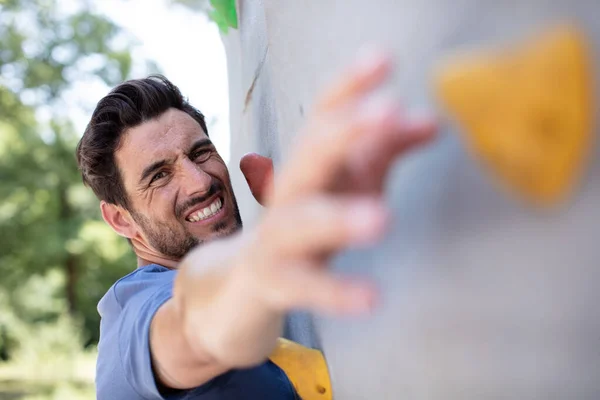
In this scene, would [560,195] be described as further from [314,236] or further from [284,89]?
[284,89]

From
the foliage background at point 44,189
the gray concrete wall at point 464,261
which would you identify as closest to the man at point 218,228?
the gray concrete wall at point 464,261

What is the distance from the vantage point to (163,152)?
131cm

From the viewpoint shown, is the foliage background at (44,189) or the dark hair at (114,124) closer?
the dark hair at (114,124)

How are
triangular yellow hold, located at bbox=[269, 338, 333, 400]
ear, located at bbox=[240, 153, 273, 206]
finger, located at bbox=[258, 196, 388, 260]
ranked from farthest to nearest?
ear, located at bbox=[240, 153, 273, 206], triangular yellow hold, located at bbox=[269, 338, 333, 400], finger, located at bbox=[258, 196, 388, 260]

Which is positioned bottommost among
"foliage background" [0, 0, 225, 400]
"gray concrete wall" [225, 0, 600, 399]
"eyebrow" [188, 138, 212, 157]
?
"foliage background" [0, 0, 225, 400]

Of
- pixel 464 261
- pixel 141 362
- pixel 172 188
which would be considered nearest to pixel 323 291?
pixel 464 261

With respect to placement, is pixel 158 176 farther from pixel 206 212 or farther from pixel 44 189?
pixel 44 189

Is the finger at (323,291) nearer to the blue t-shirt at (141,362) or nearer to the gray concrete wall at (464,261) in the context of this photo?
the gray concrete wall at (464,261)

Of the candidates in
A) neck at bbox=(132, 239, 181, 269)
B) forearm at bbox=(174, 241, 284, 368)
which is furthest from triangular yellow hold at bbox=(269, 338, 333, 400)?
forearm at bbox=(174, 241, 284, 368)

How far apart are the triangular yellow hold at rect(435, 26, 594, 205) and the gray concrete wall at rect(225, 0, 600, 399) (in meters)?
0.01

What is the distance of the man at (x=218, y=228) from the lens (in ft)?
1.28

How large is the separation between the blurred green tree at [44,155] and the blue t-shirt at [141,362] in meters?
8.13

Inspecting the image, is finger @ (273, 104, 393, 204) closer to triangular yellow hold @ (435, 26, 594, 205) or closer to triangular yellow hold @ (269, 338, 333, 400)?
triangular yellow hold @ (435, 26, 594, 205)

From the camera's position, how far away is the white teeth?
1.30 m
